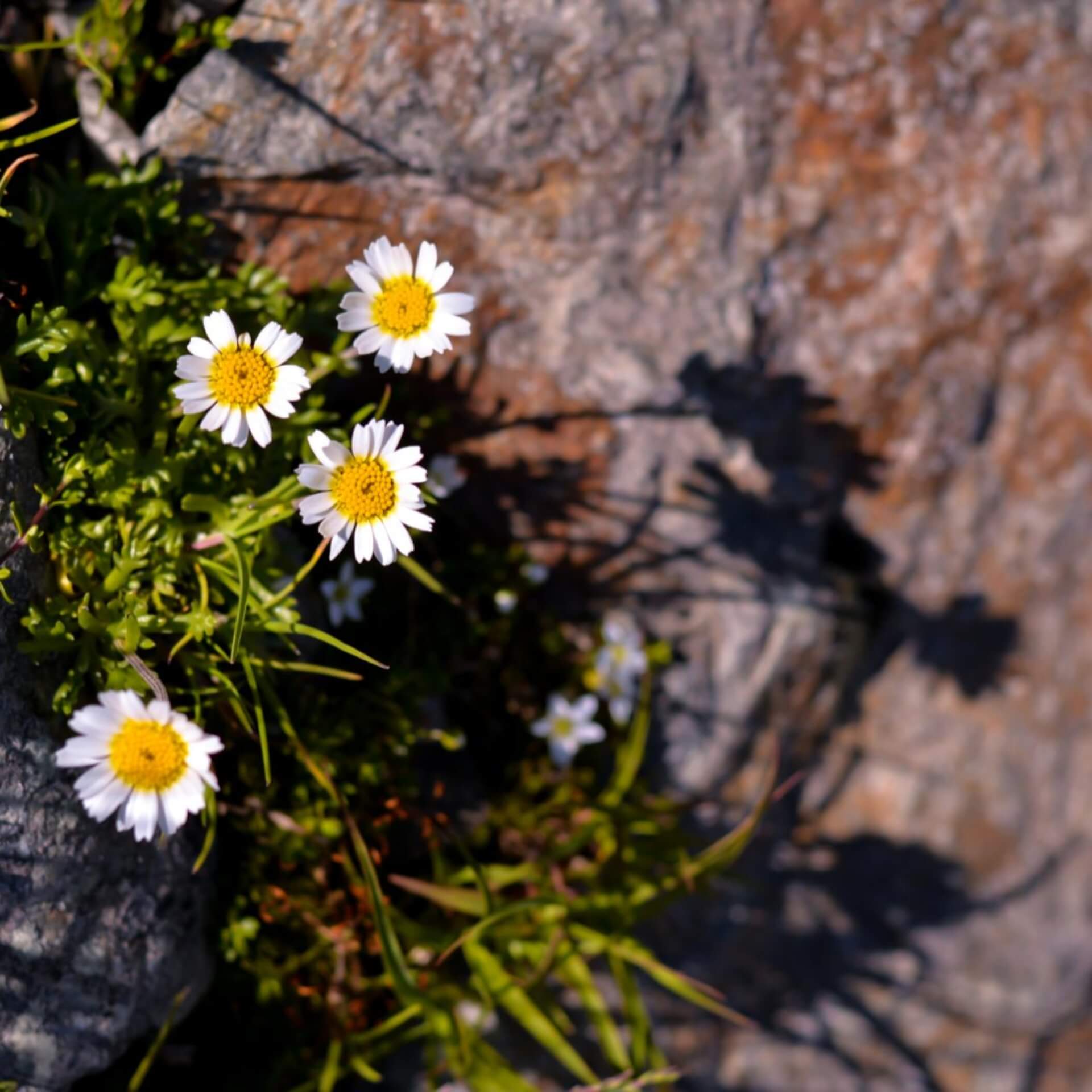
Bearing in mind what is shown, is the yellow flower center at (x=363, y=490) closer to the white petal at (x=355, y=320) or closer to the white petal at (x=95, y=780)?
the white petal at (x=355, y=320)

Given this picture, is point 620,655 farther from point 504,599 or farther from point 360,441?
point 360,441

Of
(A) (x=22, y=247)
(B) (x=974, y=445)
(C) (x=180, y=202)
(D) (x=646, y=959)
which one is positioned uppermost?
(B) (x=974, y=445)

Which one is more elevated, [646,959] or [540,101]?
[540,101]

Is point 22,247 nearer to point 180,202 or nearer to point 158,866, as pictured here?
point 180,202

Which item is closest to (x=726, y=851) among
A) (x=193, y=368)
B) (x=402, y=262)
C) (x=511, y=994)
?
(x=511, y=994)

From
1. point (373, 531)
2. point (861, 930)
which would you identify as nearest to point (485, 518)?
point (373, 531)
